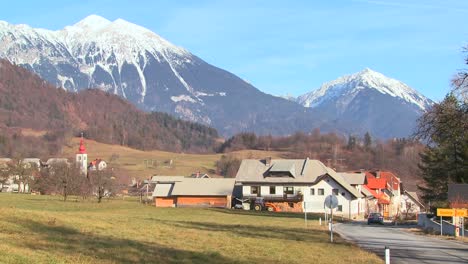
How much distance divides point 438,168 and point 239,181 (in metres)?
31.5

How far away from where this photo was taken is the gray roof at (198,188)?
3861 inches

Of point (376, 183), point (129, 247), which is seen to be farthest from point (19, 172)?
point (129, 247)

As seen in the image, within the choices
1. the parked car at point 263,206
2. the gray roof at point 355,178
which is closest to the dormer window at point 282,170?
the parked car at point 263,206

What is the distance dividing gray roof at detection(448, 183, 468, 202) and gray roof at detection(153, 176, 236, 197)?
47.0 meters

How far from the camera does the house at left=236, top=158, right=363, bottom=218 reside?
90.8 m

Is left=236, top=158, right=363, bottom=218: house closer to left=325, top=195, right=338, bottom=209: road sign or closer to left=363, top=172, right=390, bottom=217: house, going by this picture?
left=363, top=172, right=390, bottom=217: house

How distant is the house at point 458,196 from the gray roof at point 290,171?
3670 centimetres

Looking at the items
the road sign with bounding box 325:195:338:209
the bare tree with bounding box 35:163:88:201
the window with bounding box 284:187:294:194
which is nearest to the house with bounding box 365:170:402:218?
the window with bounding box 284:187:294:194

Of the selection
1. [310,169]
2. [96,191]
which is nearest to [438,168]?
[310,169]

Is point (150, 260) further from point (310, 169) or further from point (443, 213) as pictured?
point (310, 169)

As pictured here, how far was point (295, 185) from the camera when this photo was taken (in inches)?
3708

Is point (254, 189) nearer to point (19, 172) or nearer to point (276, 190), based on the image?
point (276, 190)

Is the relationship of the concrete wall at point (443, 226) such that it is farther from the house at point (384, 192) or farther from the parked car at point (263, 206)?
the house at point (384, 192)

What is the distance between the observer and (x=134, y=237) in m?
23.4
